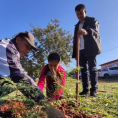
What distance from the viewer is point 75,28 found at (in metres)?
2.94

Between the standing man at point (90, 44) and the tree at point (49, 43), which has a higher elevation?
the tree at point (49, 43)

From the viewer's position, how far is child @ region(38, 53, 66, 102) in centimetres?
145

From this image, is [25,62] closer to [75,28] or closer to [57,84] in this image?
[75,28]

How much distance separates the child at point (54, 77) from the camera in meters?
1.45

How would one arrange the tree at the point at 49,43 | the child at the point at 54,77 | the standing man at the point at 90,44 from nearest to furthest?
the child at the point at 54,77 → the standing man at the point at 90,44 → the tree at the point at 49,43

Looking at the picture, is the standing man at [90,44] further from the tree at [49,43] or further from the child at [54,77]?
the tree at [49,43]

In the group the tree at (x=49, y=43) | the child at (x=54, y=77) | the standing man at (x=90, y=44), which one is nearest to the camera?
the child at (x=54, y=77)

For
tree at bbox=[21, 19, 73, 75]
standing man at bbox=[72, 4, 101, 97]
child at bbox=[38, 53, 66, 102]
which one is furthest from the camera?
tree at bbox=[21, 19, 73, 75]

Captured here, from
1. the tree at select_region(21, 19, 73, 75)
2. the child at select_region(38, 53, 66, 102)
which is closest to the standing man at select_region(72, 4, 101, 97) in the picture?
the child at select_region(38, 53, 66, 102)

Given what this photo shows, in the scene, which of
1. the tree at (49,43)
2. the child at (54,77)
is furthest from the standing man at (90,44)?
the tree at (49,43)

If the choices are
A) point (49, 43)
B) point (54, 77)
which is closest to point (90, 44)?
point (54, 77)

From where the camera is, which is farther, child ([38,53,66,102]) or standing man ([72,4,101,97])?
standing man ([72,4,101,97])

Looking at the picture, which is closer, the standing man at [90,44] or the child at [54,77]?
the child at [54,77]

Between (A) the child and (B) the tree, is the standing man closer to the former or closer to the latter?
(A) the child
